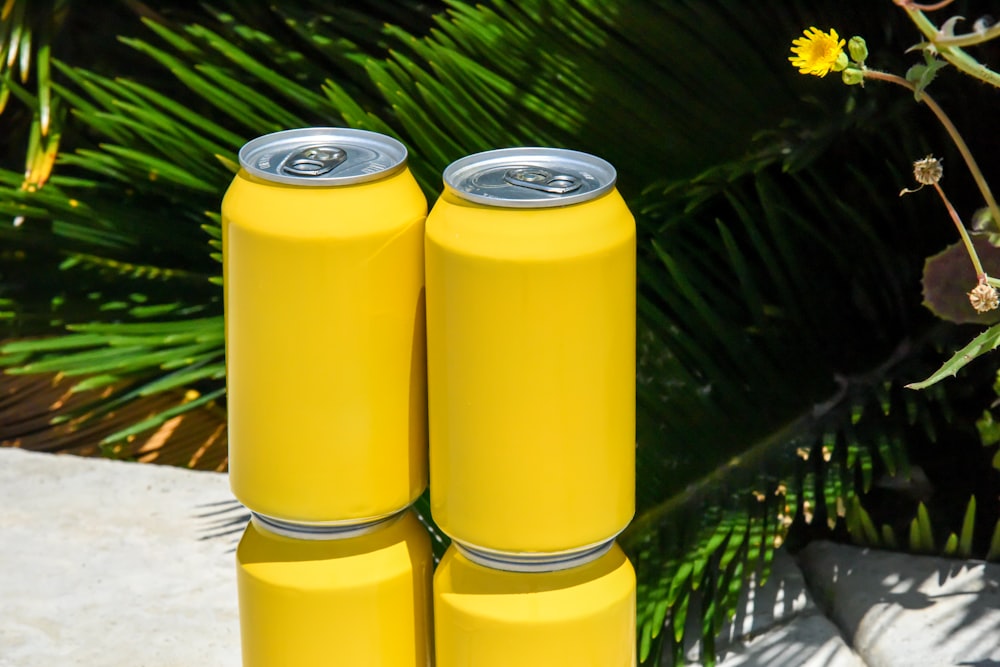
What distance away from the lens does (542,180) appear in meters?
1.04

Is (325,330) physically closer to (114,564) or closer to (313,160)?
(313,160)

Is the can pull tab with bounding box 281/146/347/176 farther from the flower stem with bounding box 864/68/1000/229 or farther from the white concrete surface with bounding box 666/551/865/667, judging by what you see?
the white concrete surface with bounding box 666/551/865/667

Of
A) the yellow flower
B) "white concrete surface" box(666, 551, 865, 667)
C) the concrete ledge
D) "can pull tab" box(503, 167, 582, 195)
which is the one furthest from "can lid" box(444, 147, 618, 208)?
the concrete ledge

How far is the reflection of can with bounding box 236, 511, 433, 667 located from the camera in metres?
1.10

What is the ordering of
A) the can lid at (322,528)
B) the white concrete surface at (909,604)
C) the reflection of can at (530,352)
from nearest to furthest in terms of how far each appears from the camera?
the reflection of can at (530,352), the can lid at (322,528), the white concrete surface at (909,604)

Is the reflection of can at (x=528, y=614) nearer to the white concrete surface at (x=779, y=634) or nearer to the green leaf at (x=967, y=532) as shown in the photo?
the white concrete surface at (x=779, y=634)

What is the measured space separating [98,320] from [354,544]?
35.1 inches

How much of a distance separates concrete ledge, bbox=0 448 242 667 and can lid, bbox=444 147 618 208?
2.12ft

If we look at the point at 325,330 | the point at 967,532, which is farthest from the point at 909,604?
the point at 325,330

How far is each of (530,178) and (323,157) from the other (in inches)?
6.7

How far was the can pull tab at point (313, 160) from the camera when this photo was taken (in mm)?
1062

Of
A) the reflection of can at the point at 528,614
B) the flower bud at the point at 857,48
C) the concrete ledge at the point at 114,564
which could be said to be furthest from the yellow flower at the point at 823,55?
the concrete ledge at the point at 114,564

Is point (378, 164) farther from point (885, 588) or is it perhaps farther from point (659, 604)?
point (885, 588)

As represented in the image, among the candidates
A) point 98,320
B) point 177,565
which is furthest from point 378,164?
point 98,320
